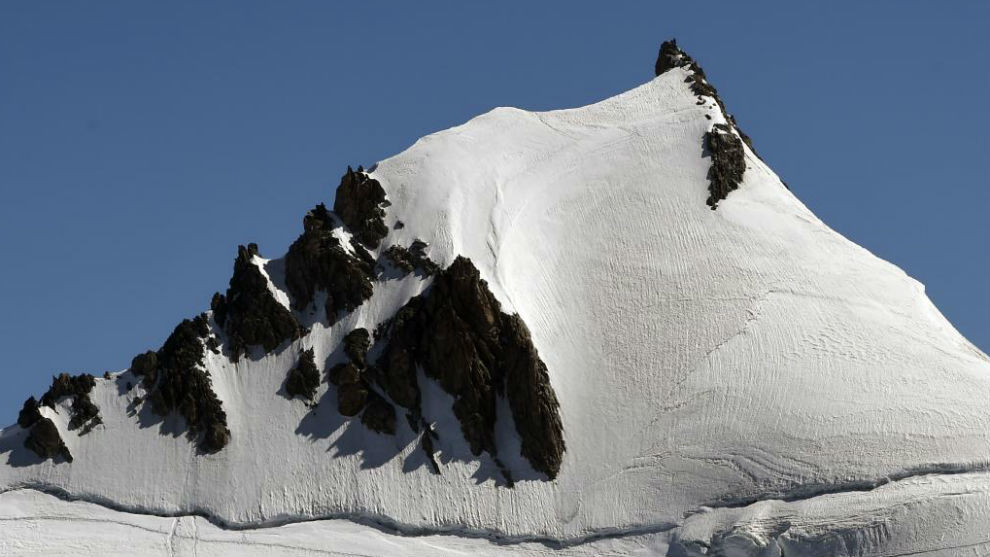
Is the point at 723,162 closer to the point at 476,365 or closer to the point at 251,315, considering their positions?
the point at 476,365

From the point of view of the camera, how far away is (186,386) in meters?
85.2

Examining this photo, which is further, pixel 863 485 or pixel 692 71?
pixel 692 71

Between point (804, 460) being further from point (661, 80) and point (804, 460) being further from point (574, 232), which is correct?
point (661, 80)

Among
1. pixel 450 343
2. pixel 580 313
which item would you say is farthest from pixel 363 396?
pixel 580 313

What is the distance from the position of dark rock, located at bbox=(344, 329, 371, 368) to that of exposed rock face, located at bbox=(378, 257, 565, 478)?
0.89 metres

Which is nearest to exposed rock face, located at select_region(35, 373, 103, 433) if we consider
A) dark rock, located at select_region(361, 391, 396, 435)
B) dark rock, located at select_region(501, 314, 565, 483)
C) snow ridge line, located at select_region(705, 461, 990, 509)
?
dark rock, located at select_region(361, 391, 396, 435)

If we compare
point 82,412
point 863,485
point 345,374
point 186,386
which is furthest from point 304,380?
point 863,485

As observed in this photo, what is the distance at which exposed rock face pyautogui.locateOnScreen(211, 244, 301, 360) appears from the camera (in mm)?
86688

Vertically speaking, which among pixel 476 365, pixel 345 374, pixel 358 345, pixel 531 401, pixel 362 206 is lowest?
pixel 531 401

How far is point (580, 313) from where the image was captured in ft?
287

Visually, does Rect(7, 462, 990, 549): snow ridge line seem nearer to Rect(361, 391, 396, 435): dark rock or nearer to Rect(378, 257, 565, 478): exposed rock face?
Rect(378, 257, 565, 478): exposed rock face

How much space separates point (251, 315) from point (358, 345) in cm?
485

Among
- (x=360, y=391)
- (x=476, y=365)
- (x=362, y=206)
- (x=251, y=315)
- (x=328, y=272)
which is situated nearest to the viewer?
(x=476, y=365)

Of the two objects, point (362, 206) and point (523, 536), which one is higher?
point (362, 206)
